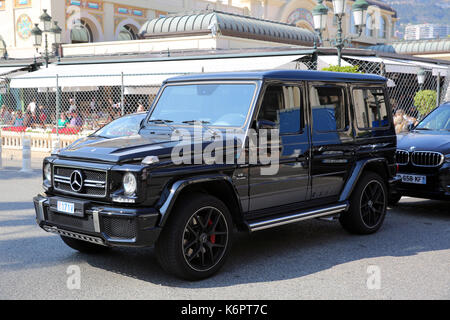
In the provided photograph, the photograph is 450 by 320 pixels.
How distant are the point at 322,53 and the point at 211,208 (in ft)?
44.6

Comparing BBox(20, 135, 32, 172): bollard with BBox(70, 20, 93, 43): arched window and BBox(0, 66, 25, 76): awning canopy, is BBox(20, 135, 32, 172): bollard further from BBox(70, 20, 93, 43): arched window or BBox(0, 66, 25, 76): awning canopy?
BBox(70, 20, 93, 43): arched window

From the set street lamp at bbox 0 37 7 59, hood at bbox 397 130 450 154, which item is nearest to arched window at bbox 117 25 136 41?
street lamp at bbox 0 37 7 59

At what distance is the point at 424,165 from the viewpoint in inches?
324

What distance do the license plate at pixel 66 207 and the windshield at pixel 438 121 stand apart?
257 inches

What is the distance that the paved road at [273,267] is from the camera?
4.81 meters

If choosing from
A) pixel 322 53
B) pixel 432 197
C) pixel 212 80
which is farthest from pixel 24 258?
pixel 322 53

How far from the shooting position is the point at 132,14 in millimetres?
36719

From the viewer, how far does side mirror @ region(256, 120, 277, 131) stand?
5550 millimetres

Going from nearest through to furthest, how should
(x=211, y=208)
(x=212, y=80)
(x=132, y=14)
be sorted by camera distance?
1. (x=211, y=208)
2. (x=212, y=80)
3. (x=132, y=14)

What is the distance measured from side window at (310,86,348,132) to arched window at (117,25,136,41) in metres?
31.2

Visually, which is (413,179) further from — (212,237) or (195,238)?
(195,238)

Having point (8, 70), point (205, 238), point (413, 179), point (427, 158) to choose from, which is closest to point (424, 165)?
point (427, 158)
